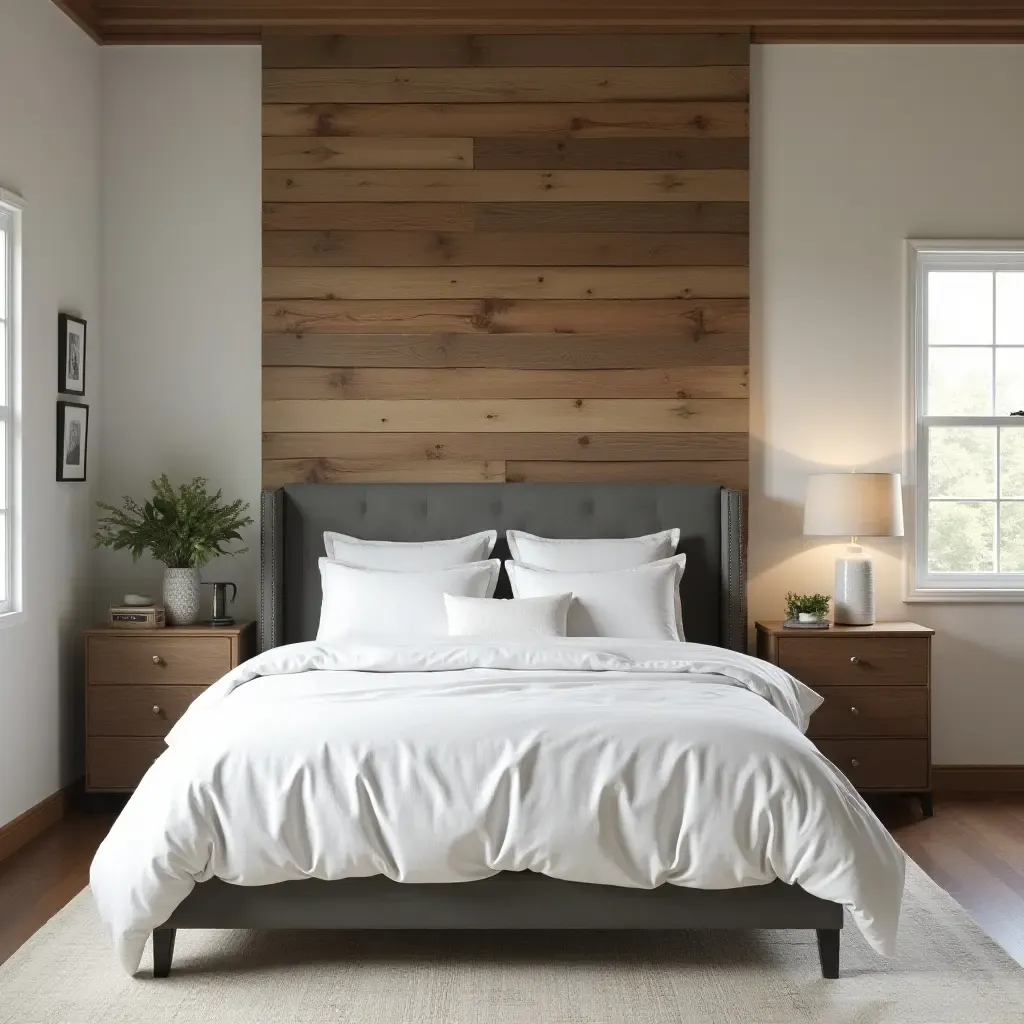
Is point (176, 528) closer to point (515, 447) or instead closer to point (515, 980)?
point (515, 447)

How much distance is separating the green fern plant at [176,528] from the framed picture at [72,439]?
19cm

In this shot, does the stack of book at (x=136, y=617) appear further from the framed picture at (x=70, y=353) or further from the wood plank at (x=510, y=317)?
the wood plank at (x=510, y=317)

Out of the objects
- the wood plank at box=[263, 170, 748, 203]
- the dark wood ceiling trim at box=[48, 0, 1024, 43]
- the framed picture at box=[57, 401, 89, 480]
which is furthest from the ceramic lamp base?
the framed picture at box=[57, 401, 89, 480]

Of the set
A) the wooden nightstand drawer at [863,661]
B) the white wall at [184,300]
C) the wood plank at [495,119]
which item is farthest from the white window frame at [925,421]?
the white wall at [184,300]

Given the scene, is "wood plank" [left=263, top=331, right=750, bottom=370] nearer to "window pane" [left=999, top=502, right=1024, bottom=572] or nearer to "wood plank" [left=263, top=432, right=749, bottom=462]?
"wood plank" [left=263, top=432, right=749, bottom=462]

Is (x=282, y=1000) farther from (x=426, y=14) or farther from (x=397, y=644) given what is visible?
(x=426, y=14)

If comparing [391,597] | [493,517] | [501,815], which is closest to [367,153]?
[493,517]

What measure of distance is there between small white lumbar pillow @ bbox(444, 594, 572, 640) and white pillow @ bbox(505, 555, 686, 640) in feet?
0.43

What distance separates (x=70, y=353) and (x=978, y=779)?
4.20 meters

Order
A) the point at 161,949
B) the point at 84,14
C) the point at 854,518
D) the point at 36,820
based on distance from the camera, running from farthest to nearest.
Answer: the point at 84,14, the point at 854,518, the point at 36,820, the point at 161,949

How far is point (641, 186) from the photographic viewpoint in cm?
501

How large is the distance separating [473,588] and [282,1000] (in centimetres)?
194

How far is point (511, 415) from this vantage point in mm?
5012

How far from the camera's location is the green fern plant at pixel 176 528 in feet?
15.4
